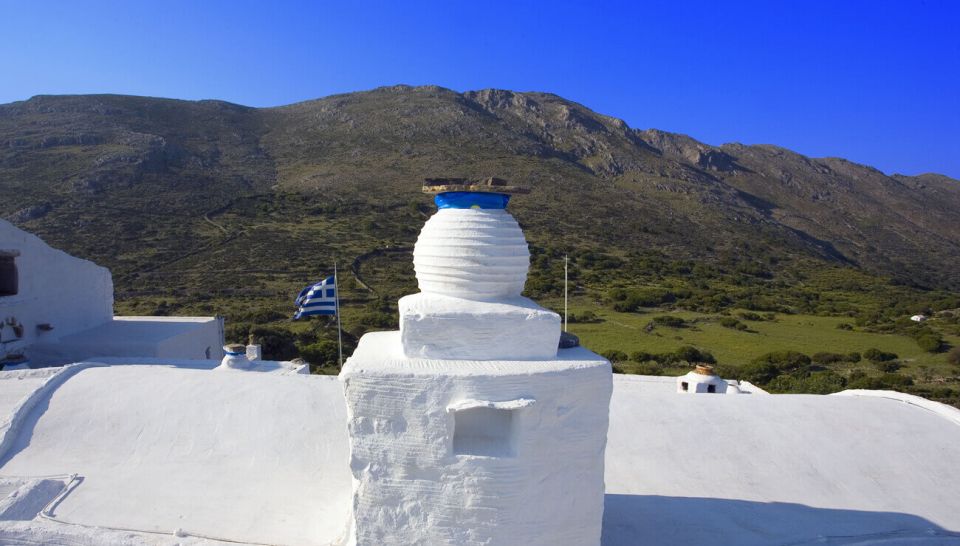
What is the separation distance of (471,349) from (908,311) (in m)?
36.0

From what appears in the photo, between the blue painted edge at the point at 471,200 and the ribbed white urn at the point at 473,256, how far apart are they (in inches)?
2.5

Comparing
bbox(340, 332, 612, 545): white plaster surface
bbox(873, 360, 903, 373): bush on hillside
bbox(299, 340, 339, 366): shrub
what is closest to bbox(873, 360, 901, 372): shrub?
bbox(873, 360, 903, 373): bush on hillside

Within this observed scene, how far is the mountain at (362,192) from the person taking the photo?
3312 centimetres

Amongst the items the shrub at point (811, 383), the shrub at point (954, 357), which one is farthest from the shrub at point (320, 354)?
the shrub at point (954, 357)

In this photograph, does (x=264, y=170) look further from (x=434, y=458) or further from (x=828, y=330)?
(x=434, y=458)

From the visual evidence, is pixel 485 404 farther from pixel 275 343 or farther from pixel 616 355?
pixel 616 355

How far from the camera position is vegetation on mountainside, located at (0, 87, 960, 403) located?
24.2 m

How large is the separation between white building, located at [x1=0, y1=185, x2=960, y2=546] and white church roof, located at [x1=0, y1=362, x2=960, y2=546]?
2cm

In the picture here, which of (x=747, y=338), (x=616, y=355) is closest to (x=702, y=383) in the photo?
(x=616, y=355)

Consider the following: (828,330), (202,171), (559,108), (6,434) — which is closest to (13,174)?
(202,171)

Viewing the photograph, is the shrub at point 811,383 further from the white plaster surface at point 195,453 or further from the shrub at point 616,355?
the white plaster surface at point 195,453

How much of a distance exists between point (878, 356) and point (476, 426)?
23.1m

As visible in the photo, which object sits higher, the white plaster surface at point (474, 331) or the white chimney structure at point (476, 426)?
the white plaster surface at point (474, 331)

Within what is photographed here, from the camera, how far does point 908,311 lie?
32.1 meters
